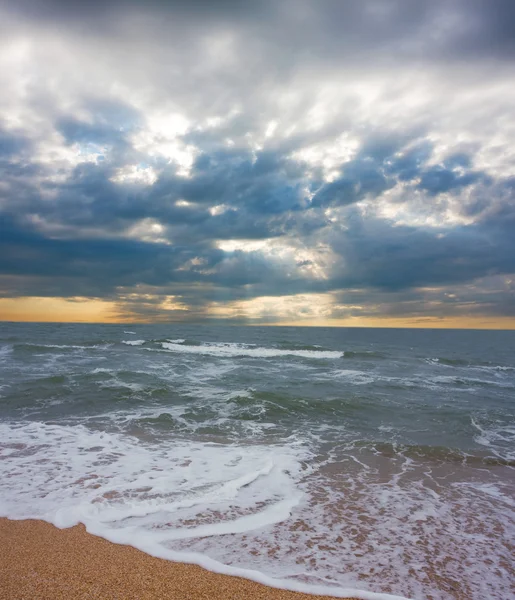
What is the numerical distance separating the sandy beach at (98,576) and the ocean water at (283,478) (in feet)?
0.68

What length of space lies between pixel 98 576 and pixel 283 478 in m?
3.79

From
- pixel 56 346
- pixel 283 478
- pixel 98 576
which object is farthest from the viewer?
pixel 56 346

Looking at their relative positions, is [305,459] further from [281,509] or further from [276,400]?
[276,400]

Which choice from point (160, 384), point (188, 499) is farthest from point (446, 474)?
point (160, 384)

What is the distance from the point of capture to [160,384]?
667 inches

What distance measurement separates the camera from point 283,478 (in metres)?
7.00

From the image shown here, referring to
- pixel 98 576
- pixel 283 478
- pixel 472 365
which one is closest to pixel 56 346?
pixel 283 478

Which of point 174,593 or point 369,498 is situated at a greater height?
point 174,593

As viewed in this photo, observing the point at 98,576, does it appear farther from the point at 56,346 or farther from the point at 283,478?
the point at 56,346

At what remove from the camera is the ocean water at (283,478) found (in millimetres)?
4402

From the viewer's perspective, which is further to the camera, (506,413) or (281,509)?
(506,413)

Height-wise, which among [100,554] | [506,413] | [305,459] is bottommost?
[506,413]

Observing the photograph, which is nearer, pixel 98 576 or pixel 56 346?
pixel 98 576

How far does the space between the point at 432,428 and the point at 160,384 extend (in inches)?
435
